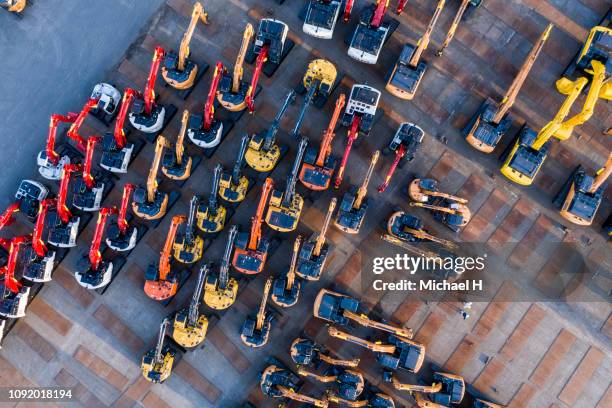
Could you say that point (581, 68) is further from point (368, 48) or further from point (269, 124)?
point (269, 124)

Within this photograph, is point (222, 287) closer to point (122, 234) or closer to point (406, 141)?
point (122, 234)

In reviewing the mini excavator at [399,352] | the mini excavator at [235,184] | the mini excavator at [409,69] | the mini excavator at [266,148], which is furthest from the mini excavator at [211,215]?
the mini excavator at [409,69]

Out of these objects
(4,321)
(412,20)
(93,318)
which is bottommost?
(4,321)

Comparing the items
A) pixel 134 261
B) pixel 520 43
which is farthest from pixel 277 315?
pixel 520 43

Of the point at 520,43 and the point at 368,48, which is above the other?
the point at 520,43

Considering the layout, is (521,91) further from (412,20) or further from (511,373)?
(511,373)

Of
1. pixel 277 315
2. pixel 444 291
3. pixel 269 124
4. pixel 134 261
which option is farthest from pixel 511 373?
pixel 134 261
